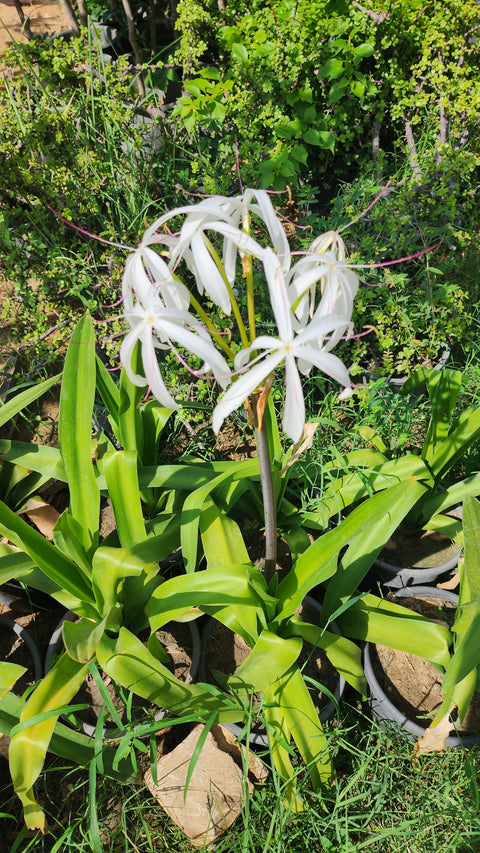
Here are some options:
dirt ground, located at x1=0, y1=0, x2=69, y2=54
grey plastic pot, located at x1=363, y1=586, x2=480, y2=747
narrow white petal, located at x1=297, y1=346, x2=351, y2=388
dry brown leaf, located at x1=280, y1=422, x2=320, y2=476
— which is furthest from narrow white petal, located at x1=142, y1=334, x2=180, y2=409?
dirt ground, located at x1=0, y1=0, x2=69, y2=54

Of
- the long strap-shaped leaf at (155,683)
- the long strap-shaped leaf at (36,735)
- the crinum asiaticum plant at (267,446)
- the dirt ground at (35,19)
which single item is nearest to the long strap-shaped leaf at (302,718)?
the crinum asiaticum plant at (267,446)

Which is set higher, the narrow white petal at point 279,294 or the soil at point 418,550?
the narrow white petal at point 279,294

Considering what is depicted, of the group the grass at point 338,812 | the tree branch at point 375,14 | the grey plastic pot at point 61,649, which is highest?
the tree branch at point 375,14

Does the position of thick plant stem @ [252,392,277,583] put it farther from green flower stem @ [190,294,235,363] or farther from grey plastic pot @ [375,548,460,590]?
grey plastic pot @ [375,548,460,590]

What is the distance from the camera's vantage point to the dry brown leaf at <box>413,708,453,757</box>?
3.99ft

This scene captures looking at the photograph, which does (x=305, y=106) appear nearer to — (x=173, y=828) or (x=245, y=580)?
(x=245, y=580)

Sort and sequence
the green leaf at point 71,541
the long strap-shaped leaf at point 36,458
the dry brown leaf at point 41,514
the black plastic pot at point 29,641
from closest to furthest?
the green leaf at point 71,541
the black plastic pot at point 29,641
the long strap-shaped leaf at point 36,458
the dry brown leaf at point 41,514

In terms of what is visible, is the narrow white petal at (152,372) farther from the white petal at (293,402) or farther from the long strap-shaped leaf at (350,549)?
the long strap-shaped leaf at (350,549)

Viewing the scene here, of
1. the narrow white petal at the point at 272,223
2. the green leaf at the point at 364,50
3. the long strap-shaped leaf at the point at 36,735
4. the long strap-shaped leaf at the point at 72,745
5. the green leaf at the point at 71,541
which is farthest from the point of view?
the green leaf at the point at 364,50

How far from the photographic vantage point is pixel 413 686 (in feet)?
4.74

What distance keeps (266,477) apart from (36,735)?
0.71 meters

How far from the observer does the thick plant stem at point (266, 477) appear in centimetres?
103

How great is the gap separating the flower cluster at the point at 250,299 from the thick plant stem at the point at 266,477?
0.33 ft

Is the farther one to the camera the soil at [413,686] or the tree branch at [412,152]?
the tree branch at [412,152]
